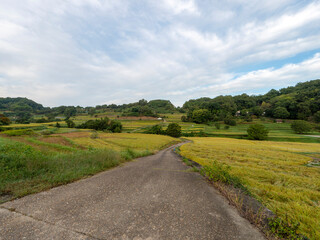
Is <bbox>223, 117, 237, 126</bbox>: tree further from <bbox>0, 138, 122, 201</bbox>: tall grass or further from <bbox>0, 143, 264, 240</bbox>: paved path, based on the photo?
<bbox>0, 138, 122, 201</bbox>: tall grass

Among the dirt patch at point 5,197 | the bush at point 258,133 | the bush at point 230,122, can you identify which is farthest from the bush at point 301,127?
the dirt patch at point 5,197

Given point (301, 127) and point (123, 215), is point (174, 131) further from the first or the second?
point (123, 215)

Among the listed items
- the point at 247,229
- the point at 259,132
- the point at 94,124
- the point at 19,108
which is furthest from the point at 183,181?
the point at 19,108

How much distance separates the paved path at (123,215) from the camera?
262cm

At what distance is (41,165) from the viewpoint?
598 centimetres

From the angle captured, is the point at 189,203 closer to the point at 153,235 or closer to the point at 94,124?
the point at 153,235

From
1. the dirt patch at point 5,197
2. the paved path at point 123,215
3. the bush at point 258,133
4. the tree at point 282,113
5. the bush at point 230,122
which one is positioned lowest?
the bush at point 258,133

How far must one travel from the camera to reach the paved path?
262 cm

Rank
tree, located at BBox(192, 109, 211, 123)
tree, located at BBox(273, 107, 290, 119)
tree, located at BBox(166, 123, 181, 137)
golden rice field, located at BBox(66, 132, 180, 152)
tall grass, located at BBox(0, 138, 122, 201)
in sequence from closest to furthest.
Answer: tall grass, located at BBox(0, 138, 122, 201) → golden rice field, located at BBox(66, 132, 180, 152) → tree, located at BBox(166, 123, 181, 137) → tree, located at BBox(273, 107, 290, 119) → tree, located at BBox(192, 109, 211, 123)

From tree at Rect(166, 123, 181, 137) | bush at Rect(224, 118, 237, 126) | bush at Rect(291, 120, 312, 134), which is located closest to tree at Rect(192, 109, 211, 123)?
bush at Rect(224, 118, 237, 126)

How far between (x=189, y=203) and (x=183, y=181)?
73.2 inches

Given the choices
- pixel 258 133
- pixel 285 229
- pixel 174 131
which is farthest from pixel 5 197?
pixel 258 133

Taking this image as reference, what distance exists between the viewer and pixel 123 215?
321 cm

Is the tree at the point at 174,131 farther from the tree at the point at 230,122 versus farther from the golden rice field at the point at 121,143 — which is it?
the tree at the point at 230,122
